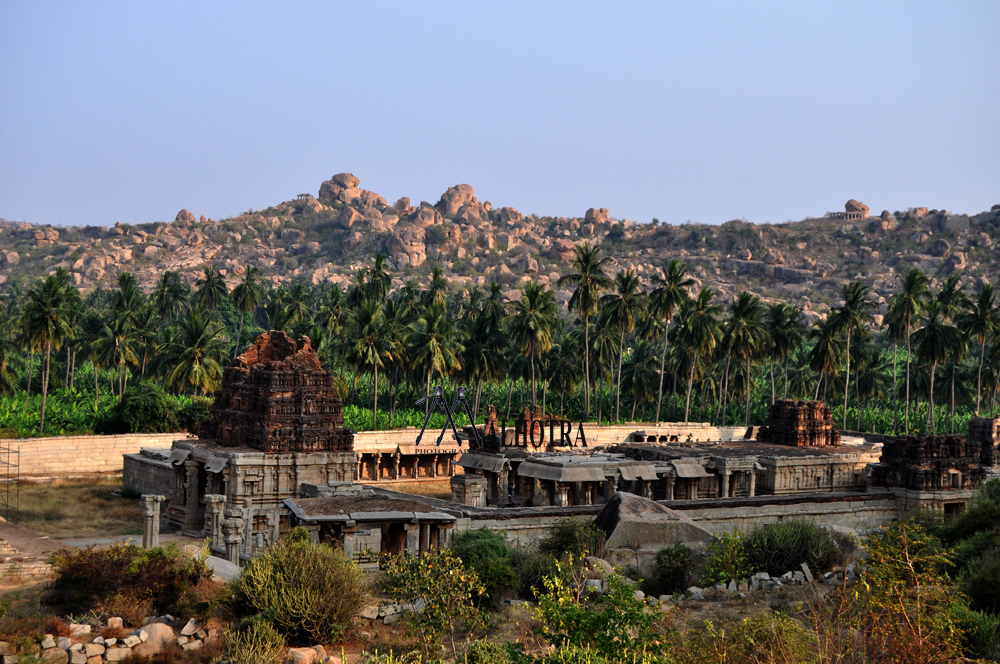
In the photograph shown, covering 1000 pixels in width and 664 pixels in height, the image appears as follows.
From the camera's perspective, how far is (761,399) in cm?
10806

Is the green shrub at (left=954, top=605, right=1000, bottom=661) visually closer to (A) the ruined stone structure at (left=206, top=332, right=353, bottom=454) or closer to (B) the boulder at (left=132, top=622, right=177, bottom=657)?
(B) the boulder at (left=132, top=622, right=177, bottom=657)

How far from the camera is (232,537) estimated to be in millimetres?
35438

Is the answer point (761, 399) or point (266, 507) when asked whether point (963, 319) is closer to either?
point (761, 399)

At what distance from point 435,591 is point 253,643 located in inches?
180

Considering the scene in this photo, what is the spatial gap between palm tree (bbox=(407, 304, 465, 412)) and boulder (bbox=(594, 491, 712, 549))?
38368mm

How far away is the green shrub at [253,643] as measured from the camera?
22.7 m

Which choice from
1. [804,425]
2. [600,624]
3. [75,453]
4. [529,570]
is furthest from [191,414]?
[600,624]

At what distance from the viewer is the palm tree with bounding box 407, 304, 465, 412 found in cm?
7562

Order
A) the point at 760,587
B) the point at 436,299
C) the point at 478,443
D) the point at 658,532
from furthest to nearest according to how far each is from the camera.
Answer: the point at 436,299
the point at 478,443
the point at 658,532
the point at 760,587

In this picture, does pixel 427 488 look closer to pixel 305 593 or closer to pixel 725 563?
pixel 725 563

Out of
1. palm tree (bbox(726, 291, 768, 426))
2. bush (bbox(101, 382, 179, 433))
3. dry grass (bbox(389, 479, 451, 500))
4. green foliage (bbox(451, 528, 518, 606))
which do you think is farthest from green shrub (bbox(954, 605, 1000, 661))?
palm tree (bbox(726, 291, 768, 426))

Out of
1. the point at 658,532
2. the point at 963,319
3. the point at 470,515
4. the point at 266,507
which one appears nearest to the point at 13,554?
the point at 266,507

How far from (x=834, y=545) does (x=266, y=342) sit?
31.4m

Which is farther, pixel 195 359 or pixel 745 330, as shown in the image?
pixel 745 330
